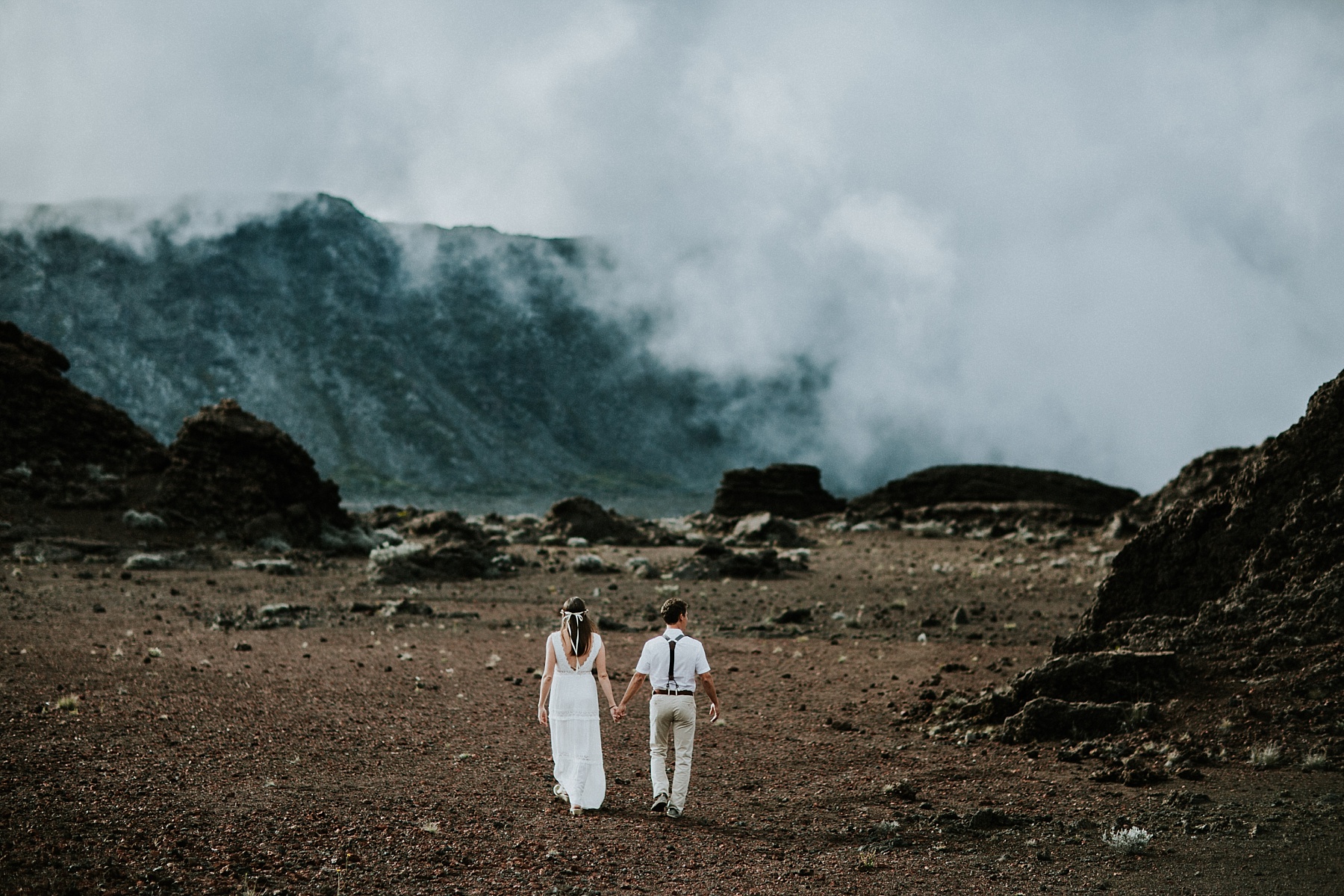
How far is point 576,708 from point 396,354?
10722 cm

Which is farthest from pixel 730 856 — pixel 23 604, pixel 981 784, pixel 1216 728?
pixel 23 604

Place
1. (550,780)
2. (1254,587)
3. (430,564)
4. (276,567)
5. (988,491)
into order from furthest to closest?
(988,491), (276,567), (430,564), (1254,587), (550,780)

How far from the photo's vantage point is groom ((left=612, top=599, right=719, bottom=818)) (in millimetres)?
6992

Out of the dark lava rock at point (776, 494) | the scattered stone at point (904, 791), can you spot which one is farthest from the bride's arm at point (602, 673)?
the dark lava rock at point (776, 494)

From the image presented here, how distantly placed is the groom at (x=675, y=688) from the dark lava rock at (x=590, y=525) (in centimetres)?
2743

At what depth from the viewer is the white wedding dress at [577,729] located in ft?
23.6

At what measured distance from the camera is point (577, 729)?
7.16 metres

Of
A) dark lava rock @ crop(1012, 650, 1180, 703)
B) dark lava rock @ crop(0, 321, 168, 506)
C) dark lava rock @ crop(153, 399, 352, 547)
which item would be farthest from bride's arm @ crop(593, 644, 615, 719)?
dark lava rock @ crop(0, 321, 168, 506)

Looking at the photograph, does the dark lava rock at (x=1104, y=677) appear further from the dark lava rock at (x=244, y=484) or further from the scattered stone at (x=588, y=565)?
the dark lava rock at (x=244, y=484)

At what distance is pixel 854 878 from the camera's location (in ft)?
20.0

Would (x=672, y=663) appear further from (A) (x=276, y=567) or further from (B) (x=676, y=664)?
(A) (x=276, y=567)

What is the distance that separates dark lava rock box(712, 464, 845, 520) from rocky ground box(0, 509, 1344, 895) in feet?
109

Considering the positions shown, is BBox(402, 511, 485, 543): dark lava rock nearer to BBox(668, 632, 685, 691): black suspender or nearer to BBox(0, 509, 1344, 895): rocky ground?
BBox(0, 509, 1344, 895): rocky ground

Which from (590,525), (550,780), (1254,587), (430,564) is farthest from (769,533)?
(550,780)
